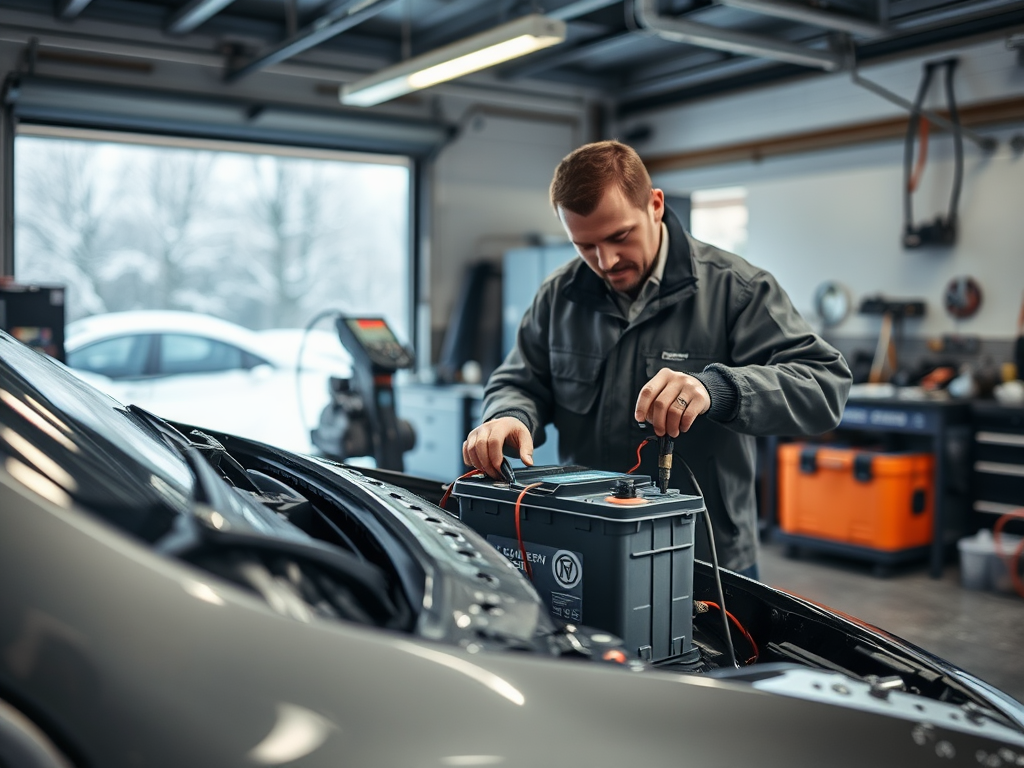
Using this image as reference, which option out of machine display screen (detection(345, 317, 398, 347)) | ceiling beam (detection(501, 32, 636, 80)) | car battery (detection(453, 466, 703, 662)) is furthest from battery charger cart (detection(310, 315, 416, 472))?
car battery (detection(453, 466, 703, 662))

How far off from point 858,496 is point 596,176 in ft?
11.0

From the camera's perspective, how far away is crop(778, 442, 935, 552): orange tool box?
4.45 meters

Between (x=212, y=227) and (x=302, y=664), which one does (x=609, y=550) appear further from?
(x=212, y=227)

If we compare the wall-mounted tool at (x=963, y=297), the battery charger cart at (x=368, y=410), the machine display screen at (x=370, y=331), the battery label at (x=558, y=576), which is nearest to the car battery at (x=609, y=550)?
the battery label at (x=558, y=576)

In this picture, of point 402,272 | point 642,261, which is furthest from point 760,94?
point 642,261

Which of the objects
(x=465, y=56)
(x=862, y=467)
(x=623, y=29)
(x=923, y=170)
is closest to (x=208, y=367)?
(x=465, y=56)

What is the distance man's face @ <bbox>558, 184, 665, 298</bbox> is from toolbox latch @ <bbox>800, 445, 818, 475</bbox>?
316cm

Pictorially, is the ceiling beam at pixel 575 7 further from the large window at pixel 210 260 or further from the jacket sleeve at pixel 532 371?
the jacket sleeve at pixel 532 371

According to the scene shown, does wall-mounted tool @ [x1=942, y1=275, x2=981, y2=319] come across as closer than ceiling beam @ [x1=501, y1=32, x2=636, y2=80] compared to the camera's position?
Yes

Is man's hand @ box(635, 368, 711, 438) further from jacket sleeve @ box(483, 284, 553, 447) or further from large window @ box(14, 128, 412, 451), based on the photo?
large window @ box(14, 128, 412, 451)

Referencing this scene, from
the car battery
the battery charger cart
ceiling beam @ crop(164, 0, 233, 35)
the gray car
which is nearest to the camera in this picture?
the gray car

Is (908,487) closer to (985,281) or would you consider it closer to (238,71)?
(985,281)

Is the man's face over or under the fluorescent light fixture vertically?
under

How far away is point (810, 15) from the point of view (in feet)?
13.7
